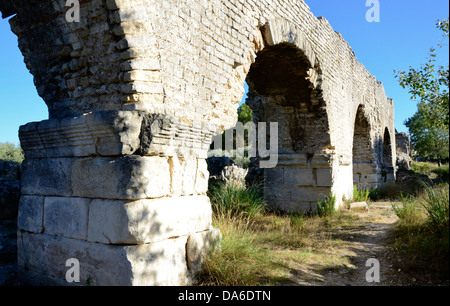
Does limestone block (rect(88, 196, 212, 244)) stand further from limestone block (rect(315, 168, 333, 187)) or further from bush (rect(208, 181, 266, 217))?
limestone block (rect(315, 168, 333, 187))

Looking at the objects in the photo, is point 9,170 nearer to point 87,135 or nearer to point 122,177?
point 87,135

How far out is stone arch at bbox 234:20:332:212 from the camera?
7.43 meters

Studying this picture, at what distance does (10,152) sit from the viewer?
30.3 ft

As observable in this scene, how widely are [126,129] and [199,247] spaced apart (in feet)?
5.12

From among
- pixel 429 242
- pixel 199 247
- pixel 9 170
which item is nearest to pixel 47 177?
pixel 199 247

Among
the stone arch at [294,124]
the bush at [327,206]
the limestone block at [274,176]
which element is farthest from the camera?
the limestone block at [274,176]

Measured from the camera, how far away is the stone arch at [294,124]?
7426 millimetres

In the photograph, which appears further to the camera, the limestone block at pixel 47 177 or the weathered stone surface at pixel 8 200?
the weathered stone surface at pixel 8 200

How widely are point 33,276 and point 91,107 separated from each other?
2.04 metres

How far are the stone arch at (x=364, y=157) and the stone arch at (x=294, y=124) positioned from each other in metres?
5.68

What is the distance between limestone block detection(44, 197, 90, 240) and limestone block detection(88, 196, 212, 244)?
0.40 feet

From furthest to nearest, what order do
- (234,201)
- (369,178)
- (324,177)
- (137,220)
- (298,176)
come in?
1. (369,178)
2. (298,176)
3. (324,177)
4. (234,201)
5. (137,220)

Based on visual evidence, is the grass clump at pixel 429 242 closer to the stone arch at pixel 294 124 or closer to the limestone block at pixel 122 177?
the stone arch at pixel 294 124

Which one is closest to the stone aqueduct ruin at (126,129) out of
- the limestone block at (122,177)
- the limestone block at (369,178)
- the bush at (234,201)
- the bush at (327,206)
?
the limestone block at (122,177)
